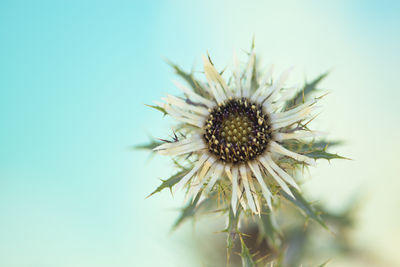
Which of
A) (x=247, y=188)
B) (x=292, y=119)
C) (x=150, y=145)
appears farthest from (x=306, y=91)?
(x=150, y=145)

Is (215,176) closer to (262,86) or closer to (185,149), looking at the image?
(185,149)

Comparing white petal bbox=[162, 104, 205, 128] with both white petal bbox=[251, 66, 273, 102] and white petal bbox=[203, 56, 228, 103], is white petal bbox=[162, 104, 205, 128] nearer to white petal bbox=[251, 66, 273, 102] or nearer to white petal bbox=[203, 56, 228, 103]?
white petal bbox=[203, 56, 228, 103]

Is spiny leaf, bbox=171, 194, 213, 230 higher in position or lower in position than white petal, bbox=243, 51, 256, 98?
lower

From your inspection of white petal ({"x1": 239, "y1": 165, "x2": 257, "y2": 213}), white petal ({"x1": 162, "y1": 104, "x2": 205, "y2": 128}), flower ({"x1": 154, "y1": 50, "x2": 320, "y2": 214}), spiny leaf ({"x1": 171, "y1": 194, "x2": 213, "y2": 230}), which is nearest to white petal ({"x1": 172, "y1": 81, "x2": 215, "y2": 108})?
flower ({"x1": 154, "y1": 50, "x2": 320, "y2": 214})

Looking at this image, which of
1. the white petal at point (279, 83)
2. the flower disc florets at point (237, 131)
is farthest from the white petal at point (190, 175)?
the white petal at point (279, 83)

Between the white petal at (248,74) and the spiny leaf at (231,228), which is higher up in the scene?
the white petal at (248,74)

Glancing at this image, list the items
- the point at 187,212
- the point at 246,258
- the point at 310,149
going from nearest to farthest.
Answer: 1. the point at 246,258
2. the point at 310,149
3. the point at 187,212

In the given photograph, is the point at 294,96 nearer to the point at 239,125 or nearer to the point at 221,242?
the point at 239,125

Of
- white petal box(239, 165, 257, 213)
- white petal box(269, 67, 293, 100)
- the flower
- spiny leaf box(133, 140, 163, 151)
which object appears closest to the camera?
white petal box(239, 165, 257, 213)

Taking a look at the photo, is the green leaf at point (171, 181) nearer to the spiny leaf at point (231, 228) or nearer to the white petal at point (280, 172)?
the spiny leaf at point (231, 228)
